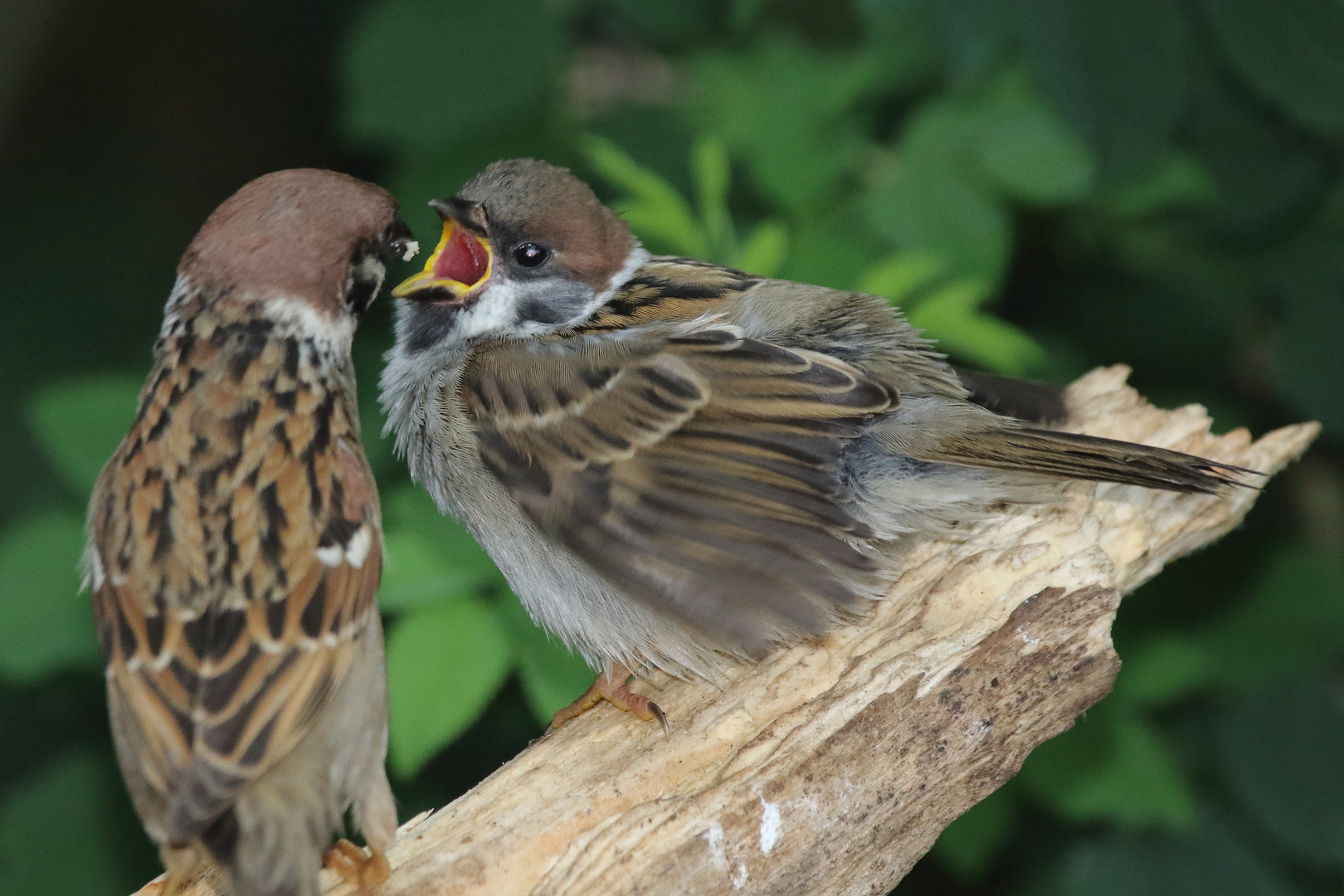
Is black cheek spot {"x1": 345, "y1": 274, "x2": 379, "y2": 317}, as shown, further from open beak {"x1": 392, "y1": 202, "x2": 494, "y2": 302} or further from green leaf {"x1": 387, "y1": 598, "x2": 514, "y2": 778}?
green leaf {"x1": 387, "y1": 598, "x2": 514, "y2": 778}

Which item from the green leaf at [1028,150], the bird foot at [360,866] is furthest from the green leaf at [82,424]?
the green leaf at [1028,150]

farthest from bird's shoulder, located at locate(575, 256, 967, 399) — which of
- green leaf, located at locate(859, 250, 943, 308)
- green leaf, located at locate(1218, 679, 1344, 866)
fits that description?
green leaf, located at locate(1218, 679, 1344, 866)

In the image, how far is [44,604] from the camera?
11.2ft

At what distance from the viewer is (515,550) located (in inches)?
117

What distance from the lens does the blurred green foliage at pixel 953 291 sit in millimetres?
3441

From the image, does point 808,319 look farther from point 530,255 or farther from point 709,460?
point 530,255

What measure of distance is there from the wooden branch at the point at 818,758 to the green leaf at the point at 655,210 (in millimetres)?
1181

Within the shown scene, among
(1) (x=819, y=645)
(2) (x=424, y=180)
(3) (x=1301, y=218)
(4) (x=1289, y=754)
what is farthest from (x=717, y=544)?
(3) (x=1301, y=218)

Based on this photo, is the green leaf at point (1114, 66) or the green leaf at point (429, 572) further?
the green leaf at point (1114, 66)

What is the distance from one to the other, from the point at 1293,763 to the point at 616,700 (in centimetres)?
246

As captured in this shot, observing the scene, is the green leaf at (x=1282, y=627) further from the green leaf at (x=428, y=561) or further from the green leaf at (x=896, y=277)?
the green leaf at (x=428, y=561)

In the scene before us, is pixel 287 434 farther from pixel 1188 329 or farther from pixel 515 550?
pixel 1188 329

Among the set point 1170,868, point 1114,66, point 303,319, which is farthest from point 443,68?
point 1170,868

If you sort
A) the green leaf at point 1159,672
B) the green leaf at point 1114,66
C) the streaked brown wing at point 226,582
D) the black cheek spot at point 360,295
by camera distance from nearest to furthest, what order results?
the streaked brown wing at point 226,582
the black cheek spot at point 360,295
the green leaf at point 1114,66
the green leaf at point 1159,672
